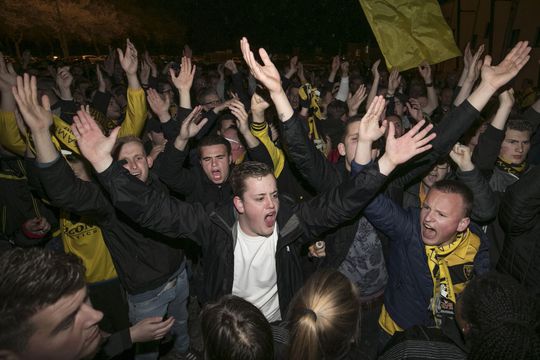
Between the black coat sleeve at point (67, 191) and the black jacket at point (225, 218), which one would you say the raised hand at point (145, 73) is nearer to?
the black coat sleeve at point (67, 191)

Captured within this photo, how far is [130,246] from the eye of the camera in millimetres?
3141

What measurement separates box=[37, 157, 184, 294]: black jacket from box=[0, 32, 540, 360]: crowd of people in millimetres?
13

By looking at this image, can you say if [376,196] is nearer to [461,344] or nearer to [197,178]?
[461,344]

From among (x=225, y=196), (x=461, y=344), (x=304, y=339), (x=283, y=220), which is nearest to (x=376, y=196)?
(x=283, y=220)

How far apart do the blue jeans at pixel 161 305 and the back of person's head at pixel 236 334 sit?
1.65 metres

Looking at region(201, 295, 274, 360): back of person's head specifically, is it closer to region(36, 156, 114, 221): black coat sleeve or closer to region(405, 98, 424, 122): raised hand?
region(36, 156, 114, 221): black coat sleeve

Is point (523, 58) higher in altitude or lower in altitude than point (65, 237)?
higher

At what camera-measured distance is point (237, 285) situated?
283 centimetres

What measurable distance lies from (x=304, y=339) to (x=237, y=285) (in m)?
1.16

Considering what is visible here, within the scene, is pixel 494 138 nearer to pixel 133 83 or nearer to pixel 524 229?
pixel 524 229

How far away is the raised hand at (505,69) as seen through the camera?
2.91m

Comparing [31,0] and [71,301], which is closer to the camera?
[71,301]

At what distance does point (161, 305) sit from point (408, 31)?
421 centimetres

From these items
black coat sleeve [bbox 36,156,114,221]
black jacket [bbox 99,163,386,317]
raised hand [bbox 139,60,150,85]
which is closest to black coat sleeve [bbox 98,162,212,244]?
black jacket [bbox 99,163,386,317]
